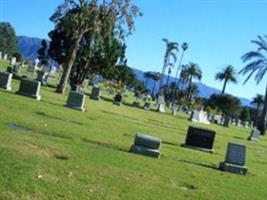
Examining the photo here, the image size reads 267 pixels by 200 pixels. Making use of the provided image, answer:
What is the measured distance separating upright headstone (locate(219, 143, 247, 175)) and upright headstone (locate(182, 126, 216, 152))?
5.37m

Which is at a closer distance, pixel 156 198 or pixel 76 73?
pixel 156 198

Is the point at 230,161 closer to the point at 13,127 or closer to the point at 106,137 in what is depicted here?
the point at 106,137

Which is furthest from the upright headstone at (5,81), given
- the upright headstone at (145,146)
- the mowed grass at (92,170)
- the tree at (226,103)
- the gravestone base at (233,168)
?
the tree at (226,103)

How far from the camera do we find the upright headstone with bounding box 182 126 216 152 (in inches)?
882

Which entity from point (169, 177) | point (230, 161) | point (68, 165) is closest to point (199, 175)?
point (169, 177)

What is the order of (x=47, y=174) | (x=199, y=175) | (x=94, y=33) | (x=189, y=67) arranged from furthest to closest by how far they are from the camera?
1. (x=189, y=67)
2. (x=94, y=33)
3. (x=199, y=175)
4. (x=47, y=174)

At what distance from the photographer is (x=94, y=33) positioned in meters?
43.7

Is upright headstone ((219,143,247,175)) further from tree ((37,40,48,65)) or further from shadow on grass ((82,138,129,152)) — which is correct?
tree ((37,40,48,65))

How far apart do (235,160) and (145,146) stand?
2855 mm

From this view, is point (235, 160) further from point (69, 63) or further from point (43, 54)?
point (43, 54)

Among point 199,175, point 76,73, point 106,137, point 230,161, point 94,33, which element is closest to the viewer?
point 199,175

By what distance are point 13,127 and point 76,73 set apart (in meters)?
40.9

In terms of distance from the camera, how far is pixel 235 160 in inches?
666

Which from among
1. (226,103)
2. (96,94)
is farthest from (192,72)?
(96,94)
